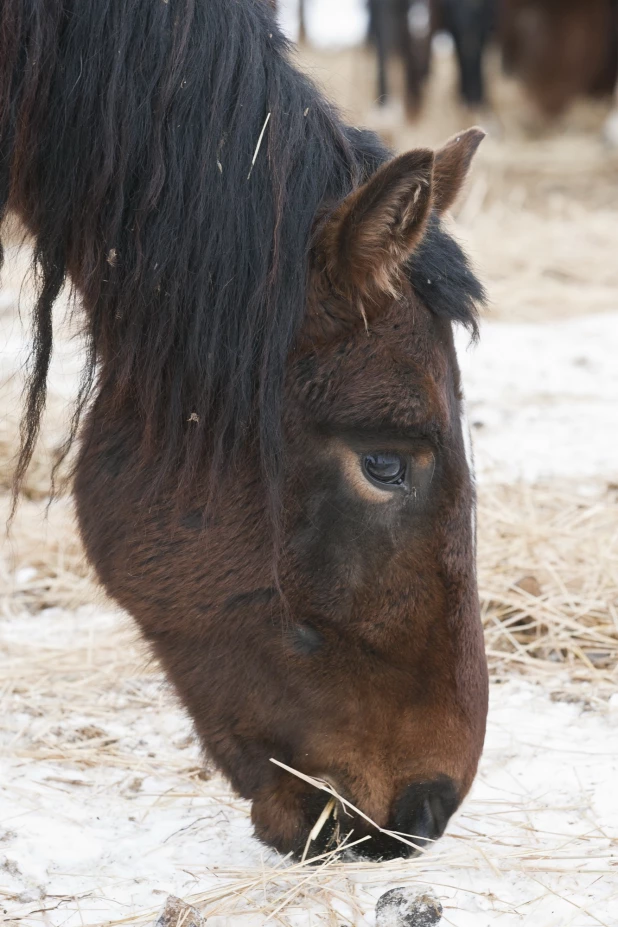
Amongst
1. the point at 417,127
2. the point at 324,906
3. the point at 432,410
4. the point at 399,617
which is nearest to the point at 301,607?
the point at 399,617

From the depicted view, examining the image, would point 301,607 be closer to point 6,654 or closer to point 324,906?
point 324,906

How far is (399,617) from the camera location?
2.00 metres

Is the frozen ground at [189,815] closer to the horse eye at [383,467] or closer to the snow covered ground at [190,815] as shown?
the snow covered ground at [190,815]

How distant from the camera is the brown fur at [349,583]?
6.45ft

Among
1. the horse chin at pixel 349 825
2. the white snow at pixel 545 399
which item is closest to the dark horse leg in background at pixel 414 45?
the white snow at pixel 545 399

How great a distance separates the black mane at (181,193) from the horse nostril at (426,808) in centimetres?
66

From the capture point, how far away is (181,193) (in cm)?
195

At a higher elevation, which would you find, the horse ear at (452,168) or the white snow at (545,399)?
the horse ear at (452,168)

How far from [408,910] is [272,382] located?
3.35 ft

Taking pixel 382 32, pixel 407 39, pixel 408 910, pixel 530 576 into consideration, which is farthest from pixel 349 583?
pixel 382 32

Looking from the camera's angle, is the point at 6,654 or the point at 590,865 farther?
the point at 6,654

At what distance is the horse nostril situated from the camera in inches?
77.4

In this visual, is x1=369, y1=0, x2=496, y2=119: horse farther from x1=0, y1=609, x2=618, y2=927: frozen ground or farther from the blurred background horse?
x1=0, y1=609, x2=618, y2=927: frozen ground

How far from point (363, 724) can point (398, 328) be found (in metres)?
0.77
